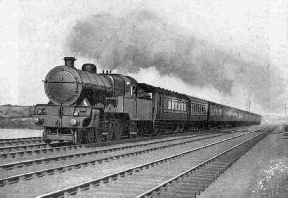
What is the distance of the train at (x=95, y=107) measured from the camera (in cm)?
1345

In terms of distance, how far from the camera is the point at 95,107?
44.4ft

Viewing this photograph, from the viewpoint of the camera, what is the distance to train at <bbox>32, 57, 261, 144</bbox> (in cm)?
1345

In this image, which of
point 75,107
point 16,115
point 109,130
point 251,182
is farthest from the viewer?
point 16,115

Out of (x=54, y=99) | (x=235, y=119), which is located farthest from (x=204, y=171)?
(x=235, y=119)

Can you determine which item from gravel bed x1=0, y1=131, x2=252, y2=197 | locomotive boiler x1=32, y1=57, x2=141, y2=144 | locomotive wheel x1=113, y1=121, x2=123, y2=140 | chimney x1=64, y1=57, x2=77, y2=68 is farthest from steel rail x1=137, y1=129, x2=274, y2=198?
chimney x1=64, y1=57, x2=77, y2=68

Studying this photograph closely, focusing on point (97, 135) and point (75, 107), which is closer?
point (75, 107)

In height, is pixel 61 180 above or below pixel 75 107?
below

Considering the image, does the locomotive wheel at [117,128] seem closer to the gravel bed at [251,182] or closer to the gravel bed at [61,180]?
the gravel bed at [61,180]

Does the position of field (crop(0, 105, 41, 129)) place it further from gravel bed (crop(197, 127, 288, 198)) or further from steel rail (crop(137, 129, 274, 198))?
gravel bed (crop(197, 127, 288, 198))

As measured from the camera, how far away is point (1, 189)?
21.1 ft

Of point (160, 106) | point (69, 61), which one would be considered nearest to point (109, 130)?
point (69, 61)

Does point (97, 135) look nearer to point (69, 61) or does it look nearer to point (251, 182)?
point (69, 61)

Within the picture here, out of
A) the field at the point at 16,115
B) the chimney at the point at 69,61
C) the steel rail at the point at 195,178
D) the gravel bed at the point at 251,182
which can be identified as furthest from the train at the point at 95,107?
the field at the point at 16,115

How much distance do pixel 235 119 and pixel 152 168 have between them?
1466 inches
